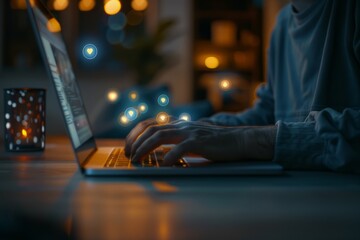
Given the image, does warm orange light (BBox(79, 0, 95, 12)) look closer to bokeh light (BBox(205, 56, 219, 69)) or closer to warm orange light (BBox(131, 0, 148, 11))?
warm orange light (BBox(131, 0, 148, 11))

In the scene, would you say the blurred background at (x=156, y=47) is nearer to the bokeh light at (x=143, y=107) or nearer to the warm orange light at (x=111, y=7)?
the warm orange light at (x=111, y=7)

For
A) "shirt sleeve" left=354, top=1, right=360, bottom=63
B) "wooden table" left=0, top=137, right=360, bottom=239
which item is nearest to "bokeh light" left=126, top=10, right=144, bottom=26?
"shirt sleeve" left=354, top=1, right=360, bottom=63

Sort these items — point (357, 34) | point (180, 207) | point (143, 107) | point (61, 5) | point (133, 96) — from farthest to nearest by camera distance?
point (61, 5)
point (133, 96)
point (143, 107)
point (357, 34)
point (180, 207)

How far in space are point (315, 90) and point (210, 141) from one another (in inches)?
19.9

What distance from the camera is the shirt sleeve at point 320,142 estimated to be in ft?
2.22

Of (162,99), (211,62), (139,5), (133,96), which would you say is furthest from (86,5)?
(162,99)

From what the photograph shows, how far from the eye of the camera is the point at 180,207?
1.32ft

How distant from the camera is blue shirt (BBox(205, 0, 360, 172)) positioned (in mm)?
687

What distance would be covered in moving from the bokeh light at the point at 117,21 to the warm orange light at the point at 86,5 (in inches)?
9.4

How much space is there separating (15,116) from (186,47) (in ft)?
13.7

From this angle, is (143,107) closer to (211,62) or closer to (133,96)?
(133,96)

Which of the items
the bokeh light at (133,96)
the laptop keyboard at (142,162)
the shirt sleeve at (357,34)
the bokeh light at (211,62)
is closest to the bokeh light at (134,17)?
the bokeh light at (211,62)

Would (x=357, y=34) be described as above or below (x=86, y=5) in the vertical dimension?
below

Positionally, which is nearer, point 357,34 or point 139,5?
point 357,34
